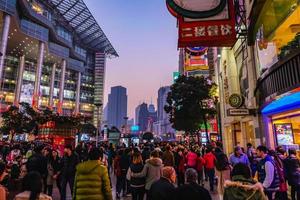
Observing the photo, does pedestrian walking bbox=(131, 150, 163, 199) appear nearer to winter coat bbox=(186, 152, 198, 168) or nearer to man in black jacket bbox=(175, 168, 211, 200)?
man in black jacket bbox=(175, 168, 211, 200)

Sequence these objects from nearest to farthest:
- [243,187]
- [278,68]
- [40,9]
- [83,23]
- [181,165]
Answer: [243,187], [278,68], [181,165], [40,9], [83,23]

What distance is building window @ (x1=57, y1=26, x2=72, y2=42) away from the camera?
7494 cm

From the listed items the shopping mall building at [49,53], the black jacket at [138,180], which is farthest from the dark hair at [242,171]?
the shopping mall building at [49,53]

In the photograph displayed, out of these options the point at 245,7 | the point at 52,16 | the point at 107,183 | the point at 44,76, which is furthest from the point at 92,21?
Answer: the point at 107,183

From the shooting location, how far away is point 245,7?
14008mm

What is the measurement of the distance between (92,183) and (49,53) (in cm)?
7422

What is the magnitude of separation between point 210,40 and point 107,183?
29.0 ft

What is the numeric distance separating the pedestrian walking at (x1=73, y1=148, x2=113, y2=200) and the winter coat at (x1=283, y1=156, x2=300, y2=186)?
4910 mm

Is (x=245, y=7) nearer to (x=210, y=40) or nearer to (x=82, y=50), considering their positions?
(x=210, y=40)

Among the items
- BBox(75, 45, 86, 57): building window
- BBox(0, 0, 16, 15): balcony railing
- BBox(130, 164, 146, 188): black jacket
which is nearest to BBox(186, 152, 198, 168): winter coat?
BBox(130, 164, 146, 188): black jacket

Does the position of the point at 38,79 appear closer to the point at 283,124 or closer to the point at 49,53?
the point at 49,53

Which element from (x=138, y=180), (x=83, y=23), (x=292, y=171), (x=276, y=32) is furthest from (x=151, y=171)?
(x=83, y=23)

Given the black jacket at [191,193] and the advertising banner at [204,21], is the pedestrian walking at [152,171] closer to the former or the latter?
the black jacket at [191,193]

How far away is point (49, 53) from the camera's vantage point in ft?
233
